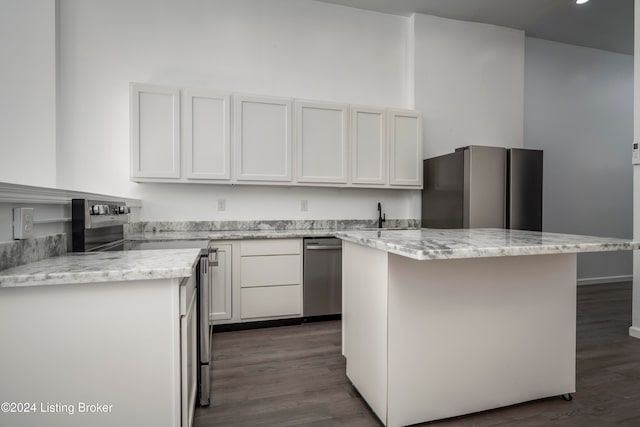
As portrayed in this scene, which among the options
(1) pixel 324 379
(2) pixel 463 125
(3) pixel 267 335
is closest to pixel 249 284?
(3) pixel 267 335

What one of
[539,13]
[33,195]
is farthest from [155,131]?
[539,13]

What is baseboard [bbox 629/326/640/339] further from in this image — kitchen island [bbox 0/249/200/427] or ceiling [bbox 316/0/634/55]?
kitchen island [bbox 0/249/200/427]

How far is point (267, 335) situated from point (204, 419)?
1.25 meters

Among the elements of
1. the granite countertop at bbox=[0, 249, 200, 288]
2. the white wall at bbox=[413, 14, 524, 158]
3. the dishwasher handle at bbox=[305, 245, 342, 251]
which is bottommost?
the dishwasher handle at bbox=[305, 245, 342, 251]

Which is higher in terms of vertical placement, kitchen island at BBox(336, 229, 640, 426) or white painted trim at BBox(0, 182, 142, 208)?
white painted trim at BBox(0, 182, 142, 208)

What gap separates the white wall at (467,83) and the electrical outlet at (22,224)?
3817 millimetres

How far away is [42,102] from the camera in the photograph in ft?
9.59

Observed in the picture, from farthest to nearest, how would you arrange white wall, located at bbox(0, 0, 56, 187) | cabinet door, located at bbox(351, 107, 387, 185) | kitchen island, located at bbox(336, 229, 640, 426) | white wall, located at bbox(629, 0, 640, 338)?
cabinet door, located at bbox(351, 107, 387, 185) < white wall, located at bbox(629, 0, 640, 338) < white wall, located at bbox(0, 0, 56, 187) < kitchen island, located at bbox(336, 229, 640, 426)

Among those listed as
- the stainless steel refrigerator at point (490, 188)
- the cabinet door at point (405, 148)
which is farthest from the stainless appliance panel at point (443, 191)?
the cabinet door at point (405, 148)

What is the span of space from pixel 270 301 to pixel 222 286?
0.47 m

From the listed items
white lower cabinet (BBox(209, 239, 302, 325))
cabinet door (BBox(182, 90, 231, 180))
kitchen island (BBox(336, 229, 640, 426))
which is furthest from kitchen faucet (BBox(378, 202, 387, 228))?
kitchen island (BBox(336, 229, 640, 426))

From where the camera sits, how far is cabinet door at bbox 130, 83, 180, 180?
297 cm

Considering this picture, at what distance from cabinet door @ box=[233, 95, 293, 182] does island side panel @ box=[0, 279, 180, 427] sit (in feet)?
7.48

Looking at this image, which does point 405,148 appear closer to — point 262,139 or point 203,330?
point 262,139
